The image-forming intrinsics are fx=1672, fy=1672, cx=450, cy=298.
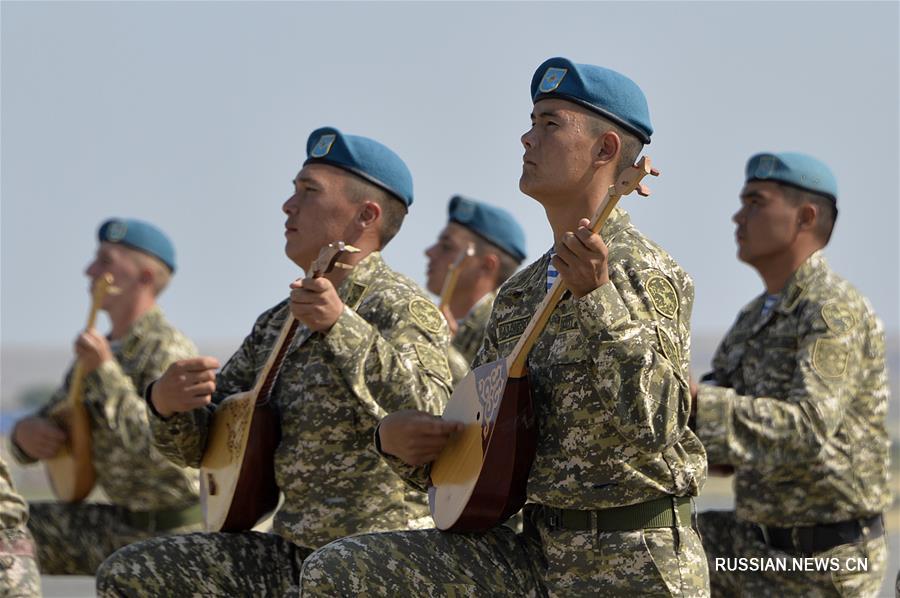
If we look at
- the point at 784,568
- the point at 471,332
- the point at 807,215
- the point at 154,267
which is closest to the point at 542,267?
the point at 784,568

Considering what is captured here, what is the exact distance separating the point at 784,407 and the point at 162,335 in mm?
4202

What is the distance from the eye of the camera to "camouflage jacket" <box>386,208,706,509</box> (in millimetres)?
4691

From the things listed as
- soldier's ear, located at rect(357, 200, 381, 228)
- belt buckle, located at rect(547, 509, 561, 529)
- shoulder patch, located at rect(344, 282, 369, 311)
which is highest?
soldier's ear, located at rect(357, 200, 381, 228)

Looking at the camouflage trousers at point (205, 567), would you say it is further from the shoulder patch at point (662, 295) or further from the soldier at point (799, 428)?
the shoulder patch at point (662, 295)

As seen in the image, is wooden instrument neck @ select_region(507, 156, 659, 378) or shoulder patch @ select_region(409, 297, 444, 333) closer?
wooden instrument neck @ select_region(507, 156, 659, 378)

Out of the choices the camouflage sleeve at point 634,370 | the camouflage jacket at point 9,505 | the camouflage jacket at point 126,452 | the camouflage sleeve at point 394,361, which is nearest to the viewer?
the camouflage sleeve at point 634,370

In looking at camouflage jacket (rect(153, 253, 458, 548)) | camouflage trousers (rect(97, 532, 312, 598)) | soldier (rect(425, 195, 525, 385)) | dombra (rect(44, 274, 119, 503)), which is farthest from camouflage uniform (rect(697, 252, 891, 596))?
dombra (rect(44, 274, 119, 503))

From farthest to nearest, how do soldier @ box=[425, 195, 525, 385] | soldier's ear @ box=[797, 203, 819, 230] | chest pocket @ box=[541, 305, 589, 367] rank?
soldier @ box=[425, 195, 525, 385], soldier's ear @ box=[797, 203, 819, 230], chest pocket @ box=[541, 305, 589, 367]

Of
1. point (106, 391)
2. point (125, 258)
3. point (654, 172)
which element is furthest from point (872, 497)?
point (125, 258)

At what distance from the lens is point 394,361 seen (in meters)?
6.10

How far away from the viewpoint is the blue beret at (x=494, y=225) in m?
10.7

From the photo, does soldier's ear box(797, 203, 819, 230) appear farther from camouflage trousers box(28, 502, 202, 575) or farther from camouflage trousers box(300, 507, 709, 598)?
camouflage trousers box(28, 502, 202, 575)

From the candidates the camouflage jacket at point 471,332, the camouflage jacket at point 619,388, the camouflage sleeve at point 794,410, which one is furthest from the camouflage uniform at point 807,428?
the camouflage jacket at point 471,332

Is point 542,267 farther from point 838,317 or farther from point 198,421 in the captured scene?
point 838,317
